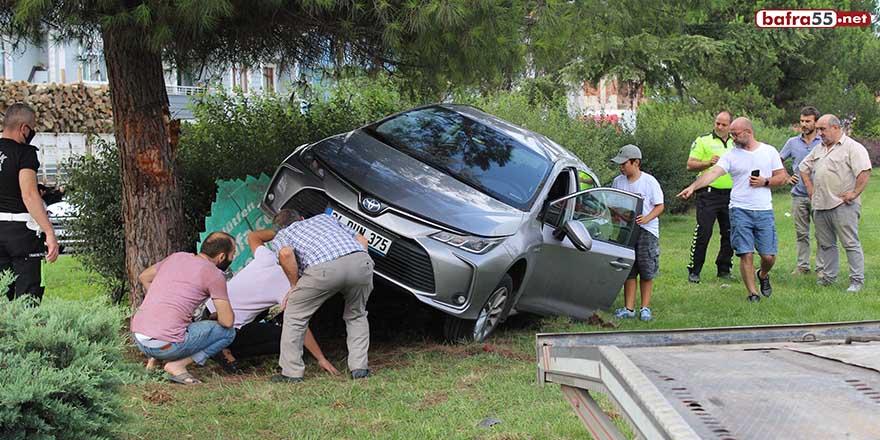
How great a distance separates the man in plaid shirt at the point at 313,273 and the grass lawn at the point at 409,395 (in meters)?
0.19

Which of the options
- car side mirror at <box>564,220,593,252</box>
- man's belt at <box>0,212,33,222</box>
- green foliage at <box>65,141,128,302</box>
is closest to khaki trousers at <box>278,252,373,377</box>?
car side mirror at <box>564,220,593,252</box>

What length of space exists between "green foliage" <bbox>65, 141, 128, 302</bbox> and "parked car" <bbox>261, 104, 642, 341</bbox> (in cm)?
213

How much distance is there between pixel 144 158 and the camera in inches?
320

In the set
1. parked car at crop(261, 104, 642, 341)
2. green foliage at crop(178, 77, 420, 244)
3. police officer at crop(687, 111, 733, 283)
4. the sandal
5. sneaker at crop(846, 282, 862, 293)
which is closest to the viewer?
the sandal

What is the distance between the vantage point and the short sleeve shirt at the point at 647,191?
9125 mm

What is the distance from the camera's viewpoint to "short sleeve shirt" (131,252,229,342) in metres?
6.38

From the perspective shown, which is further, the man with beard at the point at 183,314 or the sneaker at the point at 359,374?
the sneaker at the point at 359,374

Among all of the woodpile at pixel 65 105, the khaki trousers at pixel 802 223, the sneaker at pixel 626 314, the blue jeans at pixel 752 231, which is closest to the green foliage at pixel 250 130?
the sneaker at pixel 626 314

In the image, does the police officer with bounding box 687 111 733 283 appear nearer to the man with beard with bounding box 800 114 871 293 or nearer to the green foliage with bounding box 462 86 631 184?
the man with beard with bounding box 800 114 871 293

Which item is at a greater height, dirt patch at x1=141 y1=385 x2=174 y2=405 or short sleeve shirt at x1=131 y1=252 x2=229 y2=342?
short sleeve shirt at x1=131 y1=252 x2=229 y2=342

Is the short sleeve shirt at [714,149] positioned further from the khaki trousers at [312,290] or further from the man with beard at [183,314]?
the man with beard at [183,314]

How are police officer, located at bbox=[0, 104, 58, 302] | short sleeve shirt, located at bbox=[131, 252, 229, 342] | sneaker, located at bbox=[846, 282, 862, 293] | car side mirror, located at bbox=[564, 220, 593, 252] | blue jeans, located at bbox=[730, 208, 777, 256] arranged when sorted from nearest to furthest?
short sleeve shirt, located at bbox=[131, 252, 229, 342] → police officer, located at bbox=[0, 104, 58, 302] → car side mirror, located at bbox=[564, 220, 593, 252] → blue jeans, located at bbox=[730, 208, 777, 256] → sneaker, located at bbox=[846, 282, 862, 293]

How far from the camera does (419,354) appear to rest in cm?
746

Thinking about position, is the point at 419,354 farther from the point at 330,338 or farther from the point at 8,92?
the point at 8,92
